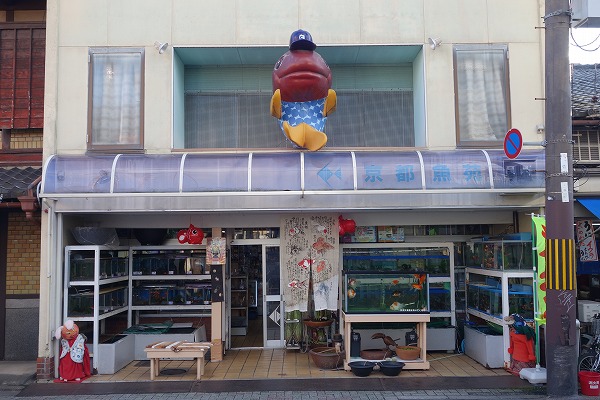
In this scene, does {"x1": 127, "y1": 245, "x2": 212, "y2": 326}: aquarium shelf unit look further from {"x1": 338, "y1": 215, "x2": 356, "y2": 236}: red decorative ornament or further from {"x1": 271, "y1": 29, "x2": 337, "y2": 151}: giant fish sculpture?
{"x1": 271, "y1": 29, "x2": 337, "y2": 151}: giant fish sculpture

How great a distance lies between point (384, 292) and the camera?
11.0 m

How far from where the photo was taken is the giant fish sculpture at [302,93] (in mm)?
10422

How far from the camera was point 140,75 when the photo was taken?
11.2 metres

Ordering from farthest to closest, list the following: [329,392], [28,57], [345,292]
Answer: [28,57], [345,292], [329,392]

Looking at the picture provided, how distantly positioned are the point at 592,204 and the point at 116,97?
901cm

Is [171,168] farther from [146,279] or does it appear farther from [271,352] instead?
[271,352]

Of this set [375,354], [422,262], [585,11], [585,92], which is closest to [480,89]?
[585,11]

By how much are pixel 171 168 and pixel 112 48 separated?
2859 millimetres

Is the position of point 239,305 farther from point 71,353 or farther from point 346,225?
point 71,353

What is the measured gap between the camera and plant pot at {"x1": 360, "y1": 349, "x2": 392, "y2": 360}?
10711 millimetres

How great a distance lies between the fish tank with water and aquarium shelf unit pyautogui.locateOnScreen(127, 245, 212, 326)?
3405 millimetres

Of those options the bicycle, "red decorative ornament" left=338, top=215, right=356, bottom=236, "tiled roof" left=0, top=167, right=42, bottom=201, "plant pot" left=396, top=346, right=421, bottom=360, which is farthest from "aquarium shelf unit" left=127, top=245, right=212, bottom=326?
the bicycle

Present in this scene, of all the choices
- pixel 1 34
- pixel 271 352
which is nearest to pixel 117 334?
pixel 271 352

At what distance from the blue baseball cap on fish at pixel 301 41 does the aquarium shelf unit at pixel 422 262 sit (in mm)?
4204
